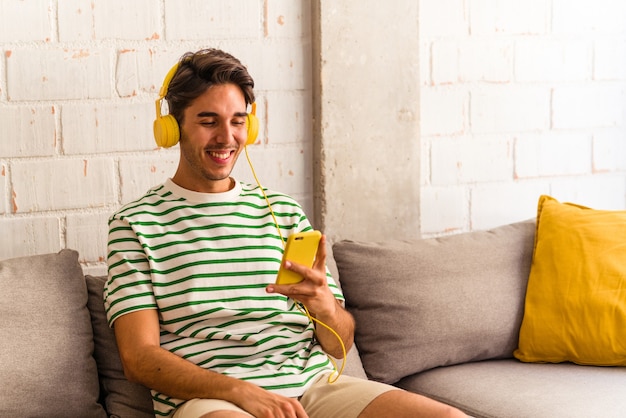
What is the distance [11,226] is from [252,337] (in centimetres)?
77

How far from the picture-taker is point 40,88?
232 cm

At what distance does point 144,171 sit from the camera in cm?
246

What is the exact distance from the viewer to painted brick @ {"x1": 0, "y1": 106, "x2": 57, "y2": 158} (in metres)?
2.30

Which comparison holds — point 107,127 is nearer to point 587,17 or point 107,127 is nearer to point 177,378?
point 177,378

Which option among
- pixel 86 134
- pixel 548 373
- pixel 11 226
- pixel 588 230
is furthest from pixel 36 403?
pixel 588 230

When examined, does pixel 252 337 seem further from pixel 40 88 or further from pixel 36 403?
pixel 40 88

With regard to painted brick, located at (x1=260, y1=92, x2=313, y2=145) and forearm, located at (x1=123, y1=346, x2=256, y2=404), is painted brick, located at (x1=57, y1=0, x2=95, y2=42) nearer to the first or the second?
painted brick, located at (x1=260, y1=92, x2=313, y2=145)

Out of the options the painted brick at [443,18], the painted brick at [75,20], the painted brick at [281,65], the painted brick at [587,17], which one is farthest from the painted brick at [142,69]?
the painted brick at [587,17]

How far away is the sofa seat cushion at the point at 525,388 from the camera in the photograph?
81.3 inches

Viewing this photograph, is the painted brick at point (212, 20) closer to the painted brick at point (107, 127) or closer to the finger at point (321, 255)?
the painted brick at point (107, 127)

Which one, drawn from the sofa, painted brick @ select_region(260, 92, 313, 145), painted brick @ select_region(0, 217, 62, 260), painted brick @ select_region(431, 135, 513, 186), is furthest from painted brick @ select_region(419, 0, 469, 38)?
painted brick @ select_region(0, 217, 62, 260)

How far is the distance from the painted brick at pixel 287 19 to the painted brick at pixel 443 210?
641 millimetres

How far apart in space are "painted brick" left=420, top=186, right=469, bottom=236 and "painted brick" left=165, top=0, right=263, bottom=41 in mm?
759

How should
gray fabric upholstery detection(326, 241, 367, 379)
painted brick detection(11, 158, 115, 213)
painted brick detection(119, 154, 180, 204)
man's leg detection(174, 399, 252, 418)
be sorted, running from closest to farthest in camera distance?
man's leg detection(174, 399, 252, 418) → gray fabric upholstery detection(326, 241, 367, 379) → painted brick detection(11, 158, 115, 213) → painted brick detection(119, 154, 180, 204)
